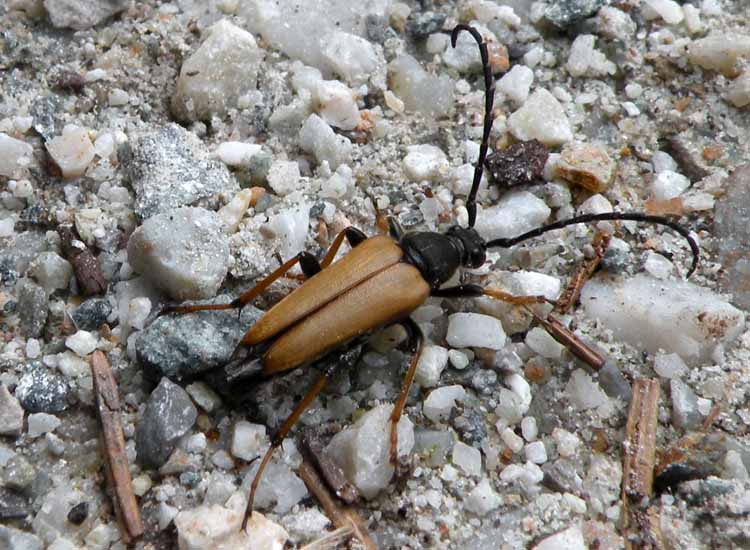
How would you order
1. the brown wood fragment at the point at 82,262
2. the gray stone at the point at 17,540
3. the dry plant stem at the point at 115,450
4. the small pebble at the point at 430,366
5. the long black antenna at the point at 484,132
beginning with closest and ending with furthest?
1. the gray stone at the point at 17,540
2. the dry plant stem at the point at 115,450
3. the small pebble at the point at 430,366
4. the brown wood fragment at the point at 82,262
5. the long black antenna at the point at 484,132

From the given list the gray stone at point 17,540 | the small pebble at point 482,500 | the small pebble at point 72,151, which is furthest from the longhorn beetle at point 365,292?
the small pebble at point 72,151

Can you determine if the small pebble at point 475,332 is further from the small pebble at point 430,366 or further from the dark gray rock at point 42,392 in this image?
the dark gray rock at point 42,392

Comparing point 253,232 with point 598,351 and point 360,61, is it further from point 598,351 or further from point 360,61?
point 598,351

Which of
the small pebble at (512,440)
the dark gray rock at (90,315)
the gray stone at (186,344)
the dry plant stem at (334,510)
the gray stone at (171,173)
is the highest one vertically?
the gray stone at (171,173)

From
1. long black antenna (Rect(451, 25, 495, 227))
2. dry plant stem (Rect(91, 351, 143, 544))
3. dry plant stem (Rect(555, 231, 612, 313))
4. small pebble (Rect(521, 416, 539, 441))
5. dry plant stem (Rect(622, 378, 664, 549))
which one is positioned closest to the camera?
dry plant stem (Rect(91, 351, 143, 544))

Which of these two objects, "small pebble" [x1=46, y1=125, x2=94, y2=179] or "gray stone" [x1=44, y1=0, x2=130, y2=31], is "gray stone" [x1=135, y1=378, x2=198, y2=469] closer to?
"small pebble" [x1=46, y1=125, x2=94, y2=179]

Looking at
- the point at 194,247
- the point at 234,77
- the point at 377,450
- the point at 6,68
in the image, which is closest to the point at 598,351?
the point at 377,450

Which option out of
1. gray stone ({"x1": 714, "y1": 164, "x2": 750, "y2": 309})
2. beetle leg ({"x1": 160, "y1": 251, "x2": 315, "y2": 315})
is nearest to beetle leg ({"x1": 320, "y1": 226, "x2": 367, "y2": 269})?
beetle leg ({"x1": 160, "y1": 251, "x2": 315, "y2": 315})

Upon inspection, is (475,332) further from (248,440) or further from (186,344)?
(186,344)
